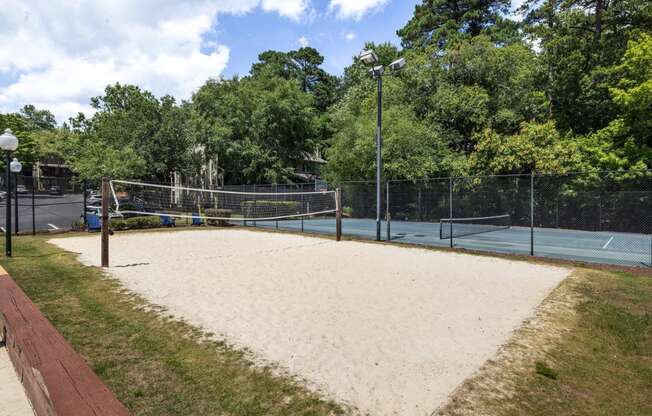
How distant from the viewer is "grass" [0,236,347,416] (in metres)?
3.02

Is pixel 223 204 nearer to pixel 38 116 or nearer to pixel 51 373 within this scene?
pixel 51 373

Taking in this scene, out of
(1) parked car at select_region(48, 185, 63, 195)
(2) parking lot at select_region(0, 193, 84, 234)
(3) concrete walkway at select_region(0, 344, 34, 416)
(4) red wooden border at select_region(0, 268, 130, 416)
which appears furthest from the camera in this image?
(1) parked car at select_region(48, 185, 63, 195)

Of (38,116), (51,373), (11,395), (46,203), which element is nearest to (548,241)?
(51,373)

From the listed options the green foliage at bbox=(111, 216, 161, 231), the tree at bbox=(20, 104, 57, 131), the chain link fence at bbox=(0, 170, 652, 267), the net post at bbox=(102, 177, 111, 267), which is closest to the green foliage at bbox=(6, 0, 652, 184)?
the chain link fence at bbox=(0, 170, 652, 267)

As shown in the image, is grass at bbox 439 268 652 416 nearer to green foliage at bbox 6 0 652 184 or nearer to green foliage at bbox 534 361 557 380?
green foliage at bbox 534 361 557 380

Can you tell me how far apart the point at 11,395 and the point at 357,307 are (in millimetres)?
4130

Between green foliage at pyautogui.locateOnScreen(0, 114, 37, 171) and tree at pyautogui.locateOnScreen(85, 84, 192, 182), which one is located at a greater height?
green foliage at pyautogui.locateOnScreen(0, 114, 37, 171)

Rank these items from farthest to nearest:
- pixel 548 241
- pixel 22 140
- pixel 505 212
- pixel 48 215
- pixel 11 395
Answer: pixel 22 140 → pixel 48 215 → pixel 505 212 → pixel 548 241 → pixel 11 395

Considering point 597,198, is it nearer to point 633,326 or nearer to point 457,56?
point 457,56

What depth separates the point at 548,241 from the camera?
15.0 metres

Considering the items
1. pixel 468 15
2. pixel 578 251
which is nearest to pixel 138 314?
pixel 578 251

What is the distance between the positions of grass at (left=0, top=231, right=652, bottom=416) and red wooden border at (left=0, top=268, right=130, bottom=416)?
50cm

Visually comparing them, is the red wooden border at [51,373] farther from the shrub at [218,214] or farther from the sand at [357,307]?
the shrub at [218,214]

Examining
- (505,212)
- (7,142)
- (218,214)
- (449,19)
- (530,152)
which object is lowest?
(218,214)
